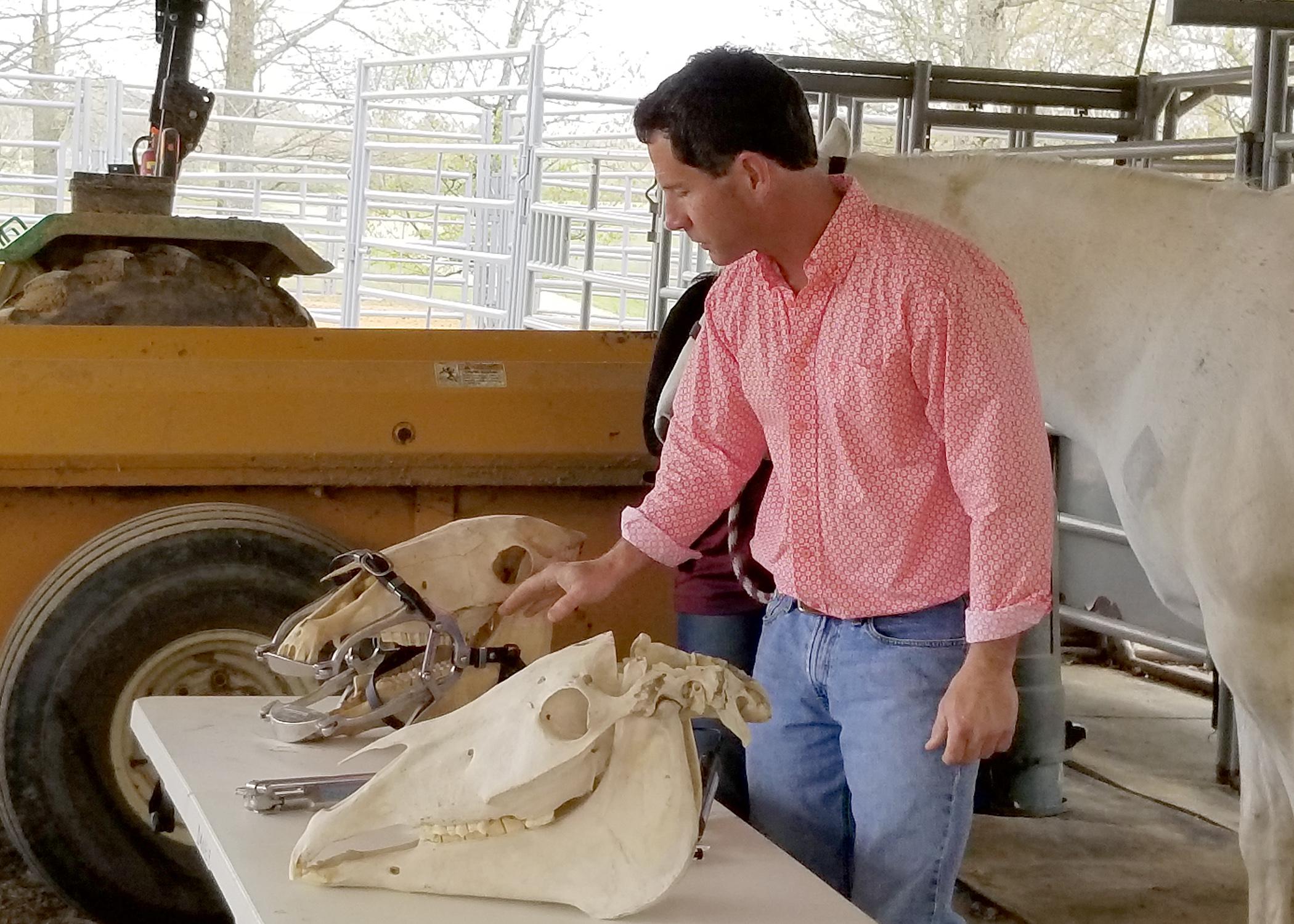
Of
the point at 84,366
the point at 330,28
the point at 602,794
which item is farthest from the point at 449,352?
the point at 330,28

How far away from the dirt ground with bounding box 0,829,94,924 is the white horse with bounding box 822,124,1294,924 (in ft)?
6.62

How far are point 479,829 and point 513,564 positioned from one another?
71 cm

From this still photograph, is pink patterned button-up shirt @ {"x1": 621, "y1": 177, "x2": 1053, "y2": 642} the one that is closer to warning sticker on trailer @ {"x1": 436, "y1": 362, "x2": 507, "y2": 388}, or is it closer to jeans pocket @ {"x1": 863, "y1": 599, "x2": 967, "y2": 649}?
jeans pocket @ {"x1": 863, "y1": 599, "x2": 967, "y2": 649}

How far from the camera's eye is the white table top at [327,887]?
133cm

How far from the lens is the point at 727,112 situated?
157 cm

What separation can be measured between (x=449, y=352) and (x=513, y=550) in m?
1.23

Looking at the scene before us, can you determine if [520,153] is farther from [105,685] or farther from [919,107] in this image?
[105,685]

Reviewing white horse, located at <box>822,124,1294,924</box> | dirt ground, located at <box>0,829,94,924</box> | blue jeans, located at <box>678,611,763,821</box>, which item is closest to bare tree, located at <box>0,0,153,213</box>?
dirt ground, located at <box>0,829,94,924</box>

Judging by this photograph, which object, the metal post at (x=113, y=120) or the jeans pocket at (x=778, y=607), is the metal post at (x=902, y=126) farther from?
the metal post at (x=113, y=120)

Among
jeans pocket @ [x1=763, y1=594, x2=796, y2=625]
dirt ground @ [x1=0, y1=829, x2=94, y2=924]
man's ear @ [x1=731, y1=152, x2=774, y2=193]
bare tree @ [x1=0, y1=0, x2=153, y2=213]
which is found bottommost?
dirt ground @ [x1=0, y1=829, x2=94, y2=924]

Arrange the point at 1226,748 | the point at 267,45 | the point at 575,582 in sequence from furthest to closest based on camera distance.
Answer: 1. the point at 267,45
2. the point at 1226,748
3. the point at 575,582

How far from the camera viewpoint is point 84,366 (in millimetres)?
2922

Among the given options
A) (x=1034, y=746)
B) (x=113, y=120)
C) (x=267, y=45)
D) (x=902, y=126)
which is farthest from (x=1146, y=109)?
(x=267, y=45)

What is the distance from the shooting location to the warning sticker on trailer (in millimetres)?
3100
